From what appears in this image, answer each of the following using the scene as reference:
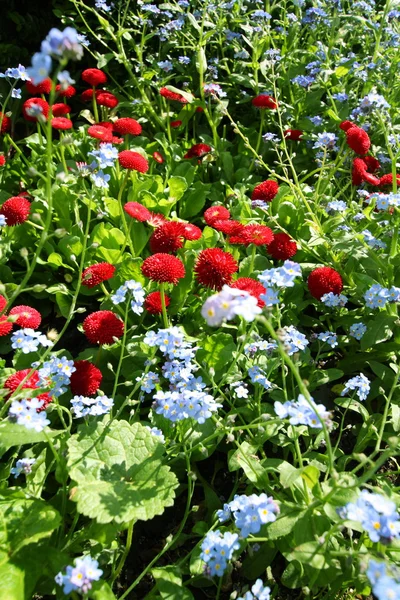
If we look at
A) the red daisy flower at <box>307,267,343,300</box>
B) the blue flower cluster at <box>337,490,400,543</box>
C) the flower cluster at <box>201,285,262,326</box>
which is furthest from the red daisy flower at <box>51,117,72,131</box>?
the blue flower cluster at <box>337,490,400,543</box>

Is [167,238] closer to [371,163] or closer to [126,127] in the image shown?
[126,127]

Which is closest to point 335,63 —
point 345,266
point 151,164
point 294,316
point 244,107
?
point 244,107

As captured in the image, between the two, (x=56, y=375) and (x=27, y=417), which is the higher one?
(x=27, y=417)

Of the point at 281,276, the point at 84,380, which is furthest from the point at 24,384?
the point at 281,276

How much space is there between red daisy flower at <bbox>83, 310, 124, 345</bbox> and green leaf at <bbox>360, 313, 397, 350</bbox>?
102cm

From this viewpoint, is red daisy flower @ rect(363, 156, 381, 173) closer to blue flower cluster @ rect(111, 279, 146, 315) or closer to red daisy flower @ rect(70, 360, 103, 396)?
blue flower cluster @ rect(111, 279, 146, 315)

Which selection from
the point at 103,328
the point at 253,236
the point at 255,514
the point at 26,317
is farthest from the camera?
the point at 253,236

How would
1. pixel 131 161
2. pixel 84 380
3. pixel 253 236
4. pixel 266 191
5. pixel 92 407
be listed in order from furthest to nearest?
pixel 266 191
pixel 131 161
pixel 253 236
pixel 84 380
pixel 92 407

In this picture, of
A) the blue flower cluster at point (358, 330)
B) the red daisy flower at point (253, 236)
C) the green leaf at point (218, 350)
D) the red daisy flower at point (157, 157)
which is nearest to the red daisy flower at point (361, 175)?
the red daisy flower at point (253, 236)

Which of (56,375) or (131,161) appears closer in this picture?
(56,375)

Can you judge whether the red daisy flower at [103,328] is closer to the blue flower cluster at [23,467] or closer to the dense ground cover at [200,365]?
the dense ground cover at [200,365]

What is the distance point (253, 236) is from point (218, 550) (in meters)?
1.29

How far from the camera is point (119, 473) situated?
1771mm

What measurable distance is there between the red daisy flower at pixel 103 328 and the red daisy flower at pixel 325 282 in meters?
0.89
